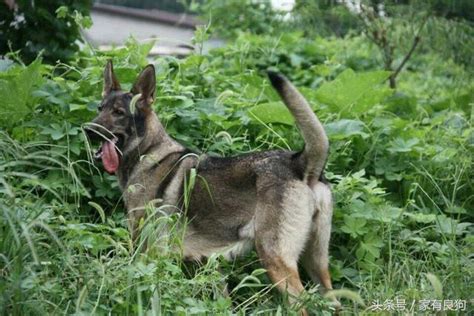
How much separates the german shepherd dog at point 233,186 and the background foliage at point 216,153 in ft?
0.54

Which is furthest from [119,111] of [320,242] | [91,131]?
[320,242]

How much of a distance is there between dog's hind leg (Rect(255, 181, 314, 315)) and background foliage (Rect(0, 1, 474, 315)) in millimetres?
138

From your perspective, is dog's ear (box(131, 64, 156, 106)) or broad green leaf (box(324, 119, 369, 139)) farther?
broad green leaf (box(324, 119, 369, 139))

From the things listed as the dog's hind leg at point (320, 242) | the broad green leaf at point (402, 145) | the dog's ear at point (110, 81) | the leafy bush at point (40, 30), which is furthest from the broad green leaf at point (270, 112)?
the leafy bush at point (40, 30)

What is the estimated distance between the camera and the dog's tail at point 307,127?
4.87 m

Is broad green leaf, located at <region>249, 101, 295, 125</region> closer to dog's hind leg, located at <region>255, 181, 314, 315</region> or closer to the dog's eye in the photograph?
the dog's eye

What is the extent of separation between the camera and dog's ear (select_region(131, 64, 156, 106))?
5.62m

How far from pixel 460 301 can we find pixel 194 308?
1522 millimetres

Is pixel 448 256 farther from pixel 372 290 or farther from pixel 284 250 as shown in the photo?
pixel 284 250

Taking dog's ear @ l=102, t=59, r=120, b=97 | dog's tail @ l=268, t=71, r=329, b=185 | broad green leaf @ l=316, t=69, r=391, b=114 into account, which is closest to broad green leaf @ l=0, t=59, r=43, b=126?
dog's ear @ l=102, t=59, r=120, b=97

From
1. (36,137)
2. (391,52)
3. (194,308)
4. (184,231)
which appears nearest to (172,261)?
(184,231)

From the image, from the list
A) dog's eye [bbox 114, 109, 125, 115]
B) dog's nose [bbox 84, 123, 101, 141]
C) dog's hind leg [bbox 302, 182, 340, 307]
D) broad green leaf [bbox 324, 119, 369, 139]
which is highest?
dog's eye [bbox 114, 109, 125, 115]

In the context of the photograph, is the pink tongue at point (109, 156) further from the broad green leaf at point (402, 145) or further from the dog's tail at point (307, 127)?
the broad green leaf at point (402, 145)

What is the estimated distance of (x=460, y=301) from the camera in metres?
4.89
